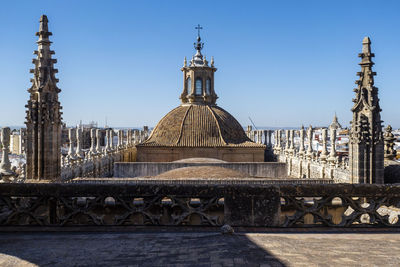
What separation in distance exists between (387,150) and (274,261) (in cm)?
1281

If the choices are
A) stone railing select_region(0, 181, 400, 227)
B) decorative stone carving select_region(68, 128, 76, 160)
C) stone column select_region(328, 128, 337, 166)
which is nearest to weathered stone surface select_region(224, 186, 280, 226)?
stone railing select_region(0, 181, 400, 227)

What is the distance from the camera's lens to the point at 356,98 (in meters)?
12.5

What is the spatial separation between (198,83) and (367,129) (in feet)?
81.0

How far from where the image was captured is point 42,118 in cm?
1151

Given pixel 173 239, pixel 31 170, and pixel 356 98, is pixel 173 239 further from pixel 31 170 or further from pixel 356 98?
pixel 356 98

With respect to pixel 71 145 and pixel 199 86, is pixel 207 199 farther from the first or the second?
pixel 199 86

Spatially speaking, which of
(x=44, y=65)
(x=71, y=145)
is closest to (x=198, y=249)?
(x=44, y=65)

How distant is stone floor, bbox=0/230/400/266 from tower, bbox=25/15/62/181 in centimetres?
630


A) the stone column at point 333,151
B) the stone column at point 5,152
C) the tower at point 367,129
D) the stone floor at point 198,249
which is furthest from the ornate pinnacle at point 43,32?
the stone column at point 333,151

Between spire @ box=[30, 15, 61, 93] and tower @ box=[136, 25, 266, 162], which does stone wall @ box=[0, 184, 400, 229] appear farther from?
tower @ box=[136, 25, 266, 162]

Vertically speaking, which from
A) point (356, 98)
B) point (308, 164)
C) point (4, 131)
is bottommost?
point (308, 164)

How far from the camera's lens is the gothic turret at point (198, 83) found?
35688mm

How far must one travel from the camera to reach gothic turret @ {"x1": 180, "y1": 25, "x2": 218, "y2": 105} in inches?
1405

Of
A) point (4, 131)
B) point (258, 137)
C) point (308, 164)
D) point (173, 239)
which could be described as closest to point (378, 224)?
point (173, 239)
